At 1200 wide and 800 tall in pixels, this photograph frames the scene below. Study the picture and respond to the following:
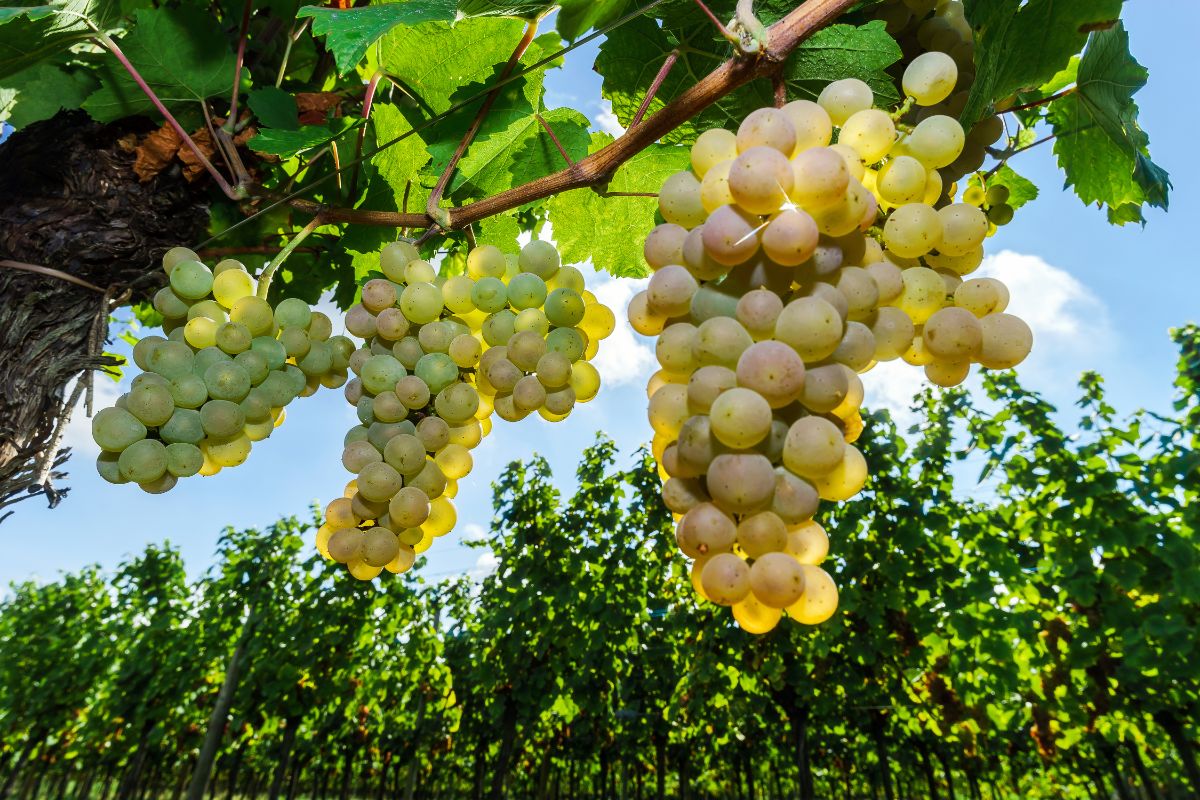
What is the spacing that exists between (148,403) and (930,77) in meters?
1.07

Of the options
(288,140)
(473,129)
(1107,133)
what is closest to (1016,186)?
(1107,133)

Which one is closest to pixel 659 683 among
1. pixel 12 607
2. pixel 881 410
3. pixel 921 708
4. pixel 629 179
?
pixel 921 708

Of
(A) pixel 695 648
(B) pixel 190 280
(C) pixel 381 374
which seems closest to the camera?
(C) pixel 381 374

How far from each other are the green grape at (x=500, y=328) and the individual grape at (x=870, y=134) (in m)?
0.52

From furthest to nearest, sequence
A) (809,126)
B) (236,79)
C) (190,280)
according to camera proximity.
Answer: (236,79) → (190,280) → (809,126)

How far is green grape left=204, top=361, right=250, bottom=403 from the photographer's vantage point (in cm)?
101

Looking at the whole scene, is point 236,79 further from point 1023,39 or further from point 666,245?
point 1023,39

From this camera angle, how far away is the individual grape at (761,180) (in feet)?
1.94

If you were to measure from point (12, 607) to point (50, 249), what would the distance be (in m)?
17.3

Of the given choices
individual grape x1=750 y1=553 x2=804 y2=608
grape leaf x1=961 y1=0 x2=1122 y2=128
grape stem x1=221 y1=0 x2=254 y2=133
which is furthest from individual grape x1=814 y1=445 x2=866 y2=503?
grape stem x1=221 y1=0 x2=254 y2=133

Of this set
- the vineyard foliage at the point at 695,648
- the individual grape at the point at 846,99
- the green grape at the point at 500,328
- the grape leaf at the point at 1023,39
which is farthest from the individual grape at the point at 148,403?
the vineyard foliage at the point at 695,648

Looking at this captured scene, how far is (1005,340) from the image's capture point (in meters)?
0.72

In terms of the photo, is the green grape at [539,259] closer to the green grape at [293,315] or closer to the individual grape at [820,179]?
the green grape at [293,315]

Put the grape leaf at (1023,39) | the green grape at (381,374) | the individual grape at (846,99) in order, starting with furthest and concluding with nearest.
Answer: the green grape at (381,374) < the grape leaf at (1023,39) < the individual grape at (846,99)
